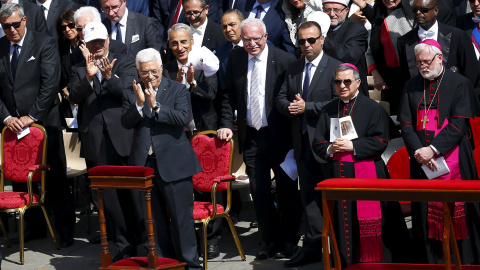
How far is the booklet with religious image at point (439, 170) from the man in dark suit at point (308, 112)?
994 mm

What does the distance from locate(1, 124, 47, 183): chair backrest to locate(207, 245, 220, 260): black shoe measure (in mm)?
1925

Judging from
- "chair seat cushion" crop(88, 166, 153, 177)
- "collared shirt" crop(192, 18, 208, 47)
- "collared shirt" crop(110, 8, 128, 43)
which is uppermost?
"collared shirt" crop(110, 8, 128, 43)

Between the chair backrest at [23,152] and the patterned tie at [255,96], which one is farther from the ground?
the patterned tie at [255,96]

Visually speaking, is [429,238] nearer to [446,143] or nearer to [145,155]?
[446,143]

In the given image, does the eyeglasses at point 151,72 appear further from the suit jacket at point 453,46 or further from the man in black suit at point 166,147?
the suit jacket at point 453,46

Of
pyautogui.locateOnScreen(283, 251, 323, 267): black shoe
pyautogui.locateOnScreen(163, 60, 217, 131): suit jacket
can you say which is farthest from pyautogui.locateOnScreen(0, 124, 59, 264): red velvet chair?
pyautogui.locateOnScreen(283, 251, 323, 267): black shoe

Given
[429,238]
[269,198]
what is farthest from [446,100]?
[269,198]

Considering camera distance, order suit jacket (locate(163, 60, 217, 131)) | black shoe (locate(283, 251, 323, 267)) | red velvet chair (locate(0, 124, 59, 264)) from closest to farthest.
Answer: black shoe (locate(283, 251, 323, 267)) < suit jacket (locate(163, 60, 217, 131)) < red velvet chair (locate(0, 124, 59, 264))

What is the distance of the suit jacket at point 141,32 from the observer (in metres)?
10.0

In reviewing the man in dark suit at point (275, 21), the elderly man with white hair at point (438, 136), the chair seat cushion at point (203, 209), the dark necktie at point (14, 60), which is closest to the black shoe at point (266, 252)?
the chair seat cushion at point (203, 209)

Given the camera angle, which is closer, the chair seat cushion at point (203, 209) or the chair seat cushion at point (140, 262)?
the chair seat cushion at point (140, 262)

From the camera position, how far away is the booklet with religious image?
7.72 meters

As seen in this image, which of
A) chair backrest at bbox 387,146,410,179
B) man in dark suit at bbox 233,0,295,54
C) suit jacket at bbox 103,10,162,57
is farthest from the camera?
suit jacket at bbox 103,10,162,57

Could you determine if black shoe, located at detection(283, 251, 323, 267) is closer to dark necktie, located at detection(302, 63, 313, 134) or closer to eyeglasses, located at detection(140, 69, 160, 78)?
dark necktie, located at detection(302, 63, 313, 134)
